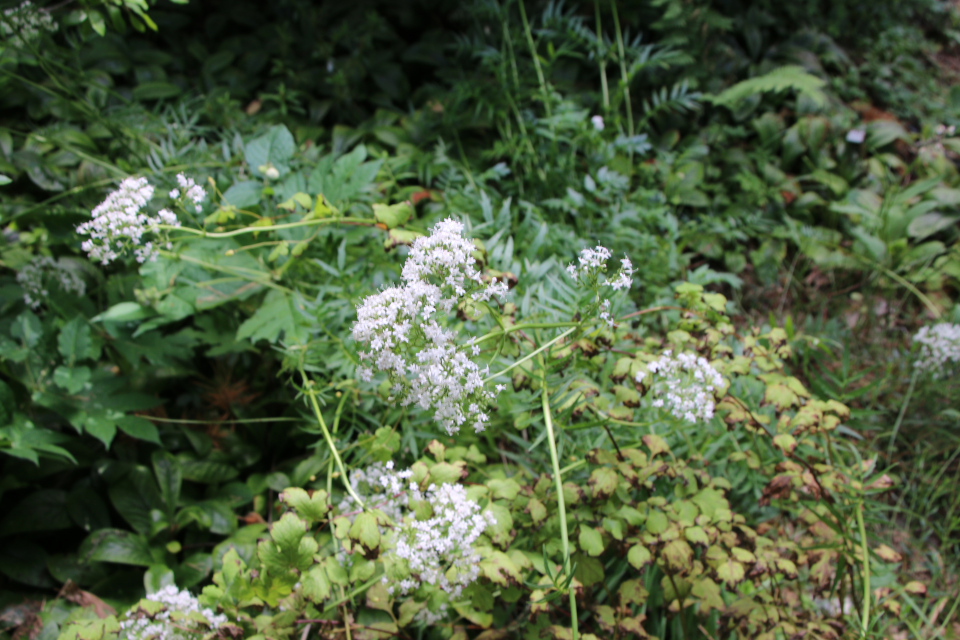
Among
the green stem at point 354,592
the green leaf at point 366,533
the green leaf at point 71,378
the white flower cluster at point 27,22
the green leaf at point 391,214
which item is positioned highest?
the white flower cluster at point 27,22

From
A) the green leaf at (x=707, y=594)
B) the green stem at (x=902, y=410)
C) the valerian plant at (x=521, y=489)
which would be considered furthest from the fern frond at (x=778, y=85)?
the green leaf at (x=707, y=594)

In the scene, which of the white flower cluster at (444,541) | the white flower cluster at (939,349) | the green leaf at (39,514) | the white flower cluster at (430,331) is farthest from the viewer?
the white flower cluster at (939,349)

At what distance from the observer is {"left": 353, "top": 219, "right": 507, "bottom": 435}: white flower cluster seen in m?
0.90

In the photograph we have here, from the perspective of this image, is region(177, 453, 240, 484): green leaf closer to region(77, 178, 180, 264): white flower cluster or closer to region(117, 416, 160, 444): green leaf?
region(117, 416, 160, 444): green leaf

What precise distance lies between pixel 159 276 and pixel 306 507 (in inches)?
32.8

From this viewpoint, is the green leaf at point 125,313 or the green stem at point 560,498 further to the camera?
the green leaf at point 125,313

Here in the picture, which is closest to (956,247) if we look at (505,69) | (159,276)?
(505,69)

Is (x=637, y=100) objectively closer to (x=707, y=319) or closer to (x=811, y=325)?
(x=811, y=325)

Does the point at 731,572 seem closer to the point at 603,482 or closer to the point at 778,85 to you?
the point at 603,482

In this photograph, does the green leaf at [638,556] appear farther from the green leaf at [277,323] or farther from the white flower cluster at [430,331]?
the green leaf at [277,323]

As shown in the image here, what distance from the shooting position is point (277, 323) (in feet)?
4.84

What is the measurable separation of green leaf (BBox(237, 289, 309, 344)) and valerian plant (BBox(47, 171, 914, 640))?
1cm

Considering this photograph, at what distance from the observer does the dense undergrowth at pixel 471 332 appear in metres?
1.15

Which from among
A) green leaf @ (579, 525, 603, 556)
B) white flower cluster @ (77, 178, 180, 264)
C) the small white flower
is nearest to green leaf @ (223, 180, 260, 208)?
white flower cluster @ (77, 178, 180, 264)
